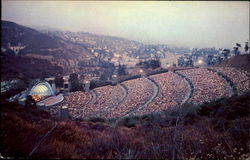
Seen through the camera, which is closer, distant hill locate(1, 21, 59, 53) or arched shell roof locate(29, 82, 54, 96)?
arched shell roof locate(29, 82, 54, 96)

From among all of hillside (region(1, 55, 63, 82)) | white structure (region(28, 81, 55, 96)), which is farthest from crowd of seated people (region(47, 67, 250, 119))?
hillside (region(1, 55, 63, 82))

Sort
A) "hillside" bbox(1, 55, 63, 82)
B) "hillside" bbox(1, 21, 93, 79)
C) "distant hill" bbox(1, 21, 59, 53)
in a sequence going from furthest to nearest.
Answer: "distant hill" bbox(1, 21, 59, 53), "hillside" bbox(1, 21, 93, 79), "hillside" bbox(1, 55, 63, 82)

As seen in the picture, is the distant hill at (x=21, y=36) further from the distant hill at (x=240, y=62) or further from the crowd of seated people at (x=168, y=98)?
the distant hill at (x=240, y=62)

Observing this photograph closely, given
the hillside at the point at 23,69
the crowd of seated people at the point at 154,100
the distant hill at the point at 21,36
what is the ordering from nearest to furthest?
1. the crowd of seated people at the point at 154,100
2. the hillside at the point at 23,69
3. the distant hill at the point at 21,36

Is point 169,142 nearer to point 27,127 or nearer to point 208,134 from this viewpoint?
point 208,134

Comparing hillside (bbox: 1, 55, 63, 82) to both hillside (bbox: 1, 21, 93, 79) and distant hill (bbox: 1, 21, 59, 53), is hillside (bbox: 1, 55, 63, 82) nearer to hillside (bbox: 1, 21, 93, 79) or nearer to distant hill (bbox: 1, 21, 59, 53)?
hillside (bbox: 1, 21, 93, 79)

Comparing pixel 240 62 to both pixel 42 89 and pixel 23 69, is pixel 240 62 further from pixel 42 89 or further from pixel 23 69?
pixel 23 69

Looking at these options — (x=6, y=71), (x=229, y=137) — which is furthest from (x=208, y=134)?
(x=6, y=71)

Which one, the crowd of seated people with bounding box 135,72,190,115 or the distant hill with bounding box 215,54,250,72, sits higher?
the distant hill with bounding box 215,54,250,72

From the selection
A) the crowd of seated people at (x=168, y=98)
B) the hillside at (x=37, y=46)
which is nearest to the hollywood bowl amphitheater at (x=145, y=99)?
the crowd of seated people at (x=168, y=98)

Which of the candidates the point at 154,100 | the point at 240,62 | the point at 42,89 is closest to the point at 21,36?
the point at 42,89

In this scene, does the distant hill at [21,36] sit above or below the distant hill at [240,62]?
above

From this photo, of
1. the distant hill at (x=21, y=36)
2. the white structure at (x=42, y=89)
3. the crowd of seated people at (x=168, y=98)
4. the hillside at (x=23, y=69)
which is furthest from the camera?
the distant hill at (x=21, y=36)
